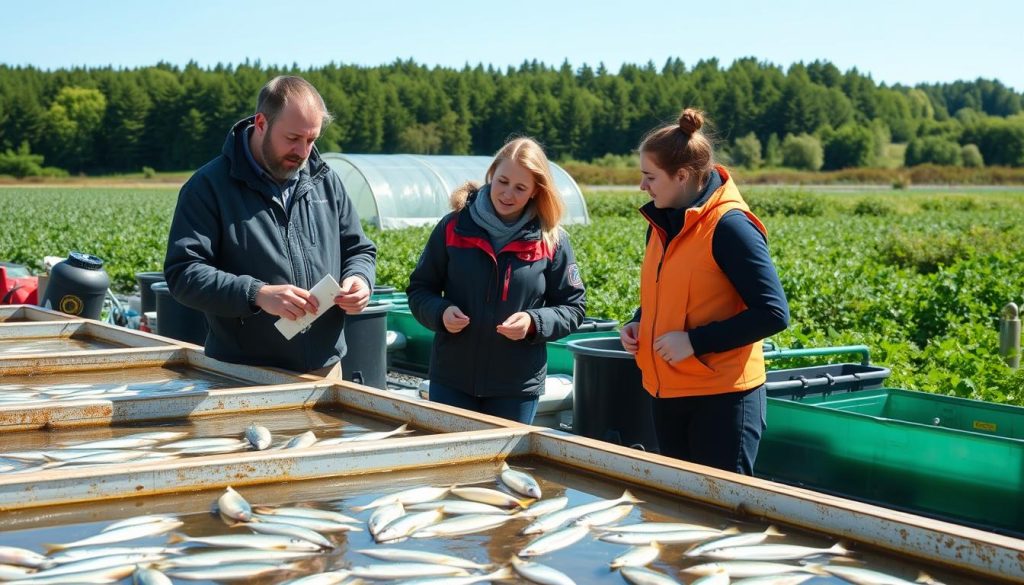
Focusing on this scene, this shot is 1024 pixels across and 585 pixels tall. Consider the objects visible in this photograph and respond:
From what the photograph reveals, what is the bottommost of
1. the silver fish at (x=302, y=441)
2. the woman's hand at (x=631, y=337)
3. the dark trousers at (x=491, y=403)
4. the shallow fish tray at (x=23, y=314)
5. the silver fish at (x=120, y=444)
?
the shallow fish tray at (x=23, y=314)

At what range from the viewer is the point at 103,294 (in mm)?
8812

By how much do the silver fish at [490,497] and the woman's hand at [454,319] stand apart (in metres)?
1.33

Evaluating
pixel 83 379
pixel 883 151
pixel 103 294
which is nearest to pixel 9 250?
pixel 103 294

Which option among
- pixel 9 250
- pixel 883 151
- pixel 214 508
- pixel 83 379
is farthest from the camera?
pixel 883 151

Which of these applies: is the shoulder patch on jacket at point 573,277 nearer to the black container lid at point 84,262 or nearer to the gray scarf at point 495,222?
the gray scarf at point 495,222

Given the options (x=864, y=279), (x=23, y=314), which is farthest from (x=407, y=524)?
(x=864, y=279)

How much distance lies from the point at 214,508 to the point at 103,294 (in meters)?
6.64

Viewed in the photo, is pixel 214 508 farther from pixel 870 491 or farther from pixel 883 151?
pixel 883 151

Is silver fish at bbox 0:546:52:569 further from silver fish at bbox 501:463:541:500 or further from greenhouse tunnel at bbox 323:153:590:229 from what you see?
greenhouse tunnel at bbox 323:153:590:229

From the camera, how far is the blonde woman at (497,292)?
13.6ft

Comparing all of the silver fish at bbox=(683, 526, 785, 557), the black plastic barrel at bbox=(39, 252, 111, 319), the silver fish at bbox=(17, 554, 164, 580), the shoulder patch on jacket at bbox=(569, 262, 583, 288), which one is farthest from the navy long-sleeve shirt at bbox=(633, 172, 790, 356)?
the black plastic barrel at bbox=(39, 252, 111, 319)

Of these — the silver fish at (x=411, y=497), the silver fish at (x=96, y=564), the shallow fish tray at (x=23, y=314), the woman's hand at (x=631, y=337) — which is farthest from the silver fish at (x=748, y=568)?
the shallow fish tray at (x=23, y=314)

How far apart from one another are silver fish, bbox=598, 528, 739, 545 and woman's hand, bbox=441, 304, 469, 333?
1.70 meters

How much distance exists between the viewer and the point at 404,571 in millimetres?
2248
